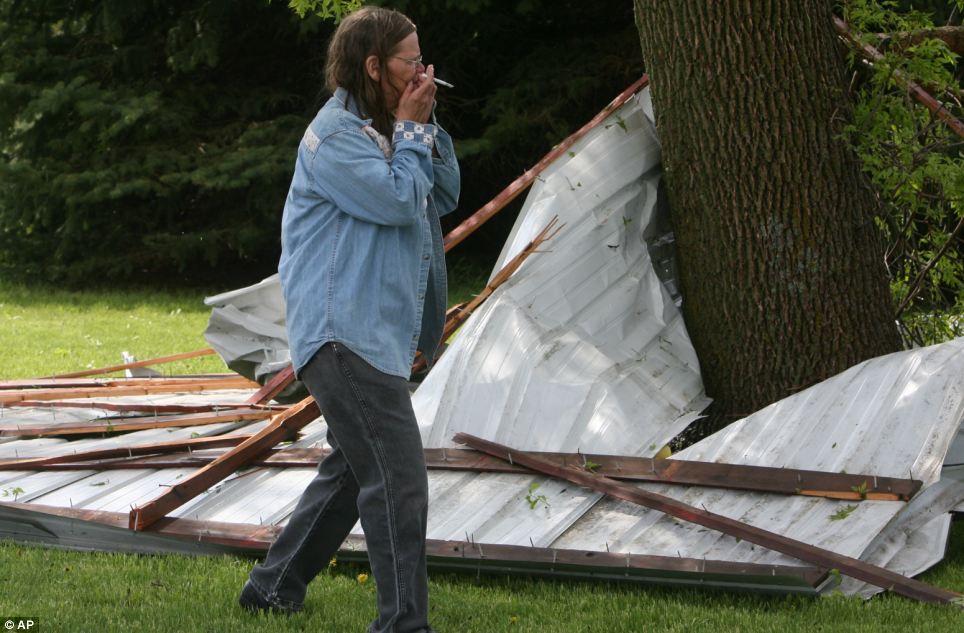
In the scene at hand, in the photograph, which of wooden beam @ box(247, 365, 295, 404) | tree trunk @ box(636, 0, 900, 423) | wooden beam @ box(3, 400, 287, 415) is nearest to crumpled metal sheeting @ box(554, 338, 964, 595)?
tree trunk @ box(636, 0, 900, 423)

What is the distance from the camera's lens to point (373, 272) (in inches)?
123

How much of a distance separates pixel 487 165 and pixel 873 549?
10.6 m

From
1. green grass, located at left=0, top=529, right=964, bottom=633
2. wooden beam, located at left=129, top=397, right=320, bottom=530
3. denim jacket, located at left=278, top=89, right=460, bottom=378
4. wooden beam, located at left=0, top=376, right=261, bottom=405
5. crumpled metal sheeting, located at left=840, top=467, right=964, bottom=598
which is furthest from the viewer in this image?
wooden beam, located at left=0, top=376, right=261, bottom=405

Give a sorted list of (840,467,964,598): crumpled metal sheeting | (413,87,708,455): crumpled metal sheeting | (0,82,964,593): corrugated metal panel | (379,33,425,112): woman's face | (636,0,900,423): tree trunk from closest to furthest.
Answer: (379,33,425,112): woman's face
(840,467,964,598): crumpled metal sheeting
(0,82,964,593): corrugated metal panel
(413,87,708,455): crumpled metal sheeting
(636,0,900,423): tree trunk

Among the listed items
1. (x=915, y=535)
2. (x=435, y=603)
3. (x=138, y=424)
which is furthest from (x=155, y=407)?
(x=915, y=535)

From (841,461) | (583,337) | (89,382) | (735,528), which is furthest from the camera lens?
(89,382)

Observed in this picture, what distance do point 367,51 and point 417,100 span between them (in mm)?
181

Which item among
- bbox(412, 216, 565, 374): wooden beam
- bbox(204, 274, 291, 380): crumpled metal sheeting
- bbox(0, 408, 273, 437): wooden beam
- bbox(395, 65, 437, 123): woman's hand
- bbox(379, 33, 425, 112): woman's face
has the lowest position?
bbox(0, 408, 273, 437): wooden beam

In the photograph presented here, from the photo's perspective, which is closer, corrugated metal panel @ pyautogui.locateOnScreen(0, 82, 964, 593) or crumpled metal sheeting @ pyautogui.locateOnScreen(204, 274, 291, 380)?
corrugated metal panel @ pyautogui.locateOnScreen(0, 82, 964, 593)

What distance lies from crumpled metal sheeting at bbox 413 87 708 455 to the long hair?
1.66m

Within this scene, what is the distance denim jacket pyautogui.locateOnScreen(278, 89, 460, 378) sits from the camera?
3.09m

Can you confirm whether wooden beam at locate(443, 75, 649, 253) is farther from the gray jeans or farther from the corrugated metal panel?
the gray jeans

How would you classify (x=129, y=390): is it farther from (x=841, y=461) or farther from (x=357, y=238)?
(x=841, y=461)

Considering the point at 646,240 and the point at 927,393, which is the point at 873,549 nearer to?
the point at 927,393
